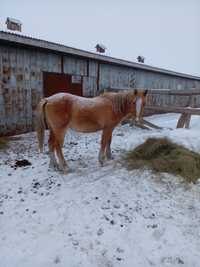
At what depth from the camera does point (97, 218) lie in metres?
2.35

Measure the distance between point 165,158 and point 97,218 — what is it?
72.1 inches

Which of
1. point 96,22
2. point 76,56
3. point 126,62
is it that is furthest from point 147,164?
point 96,22

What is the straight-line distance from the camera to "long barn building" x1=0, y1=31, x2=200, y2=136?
5895 millimetres

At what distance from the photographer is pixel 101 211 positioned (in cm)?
246

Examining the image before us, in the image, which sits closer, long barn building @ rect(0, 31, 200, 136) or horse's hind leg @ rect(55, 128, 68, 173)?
horse's hind leg @ rect(55, 128, 68, 173)

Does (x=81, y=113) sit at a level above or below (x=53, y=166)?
above

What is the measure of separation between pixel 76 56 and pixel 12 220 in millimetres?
6475

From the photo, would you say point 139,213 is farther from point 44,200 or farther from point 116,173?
point 44,200

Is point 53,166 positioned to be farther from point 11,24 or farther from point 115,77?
point 115,77

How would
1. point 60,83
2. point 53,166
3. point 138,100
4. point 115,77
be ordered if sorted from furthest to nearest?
point 115,77, point 60,83, point 53,166, point 138,100

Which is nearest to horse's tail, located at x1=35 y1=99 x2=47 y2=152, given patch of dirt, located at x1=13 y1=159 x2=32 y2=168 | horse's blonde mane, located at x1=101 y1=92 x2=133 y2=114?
patch of dirt, located at x1=13 y1=159 x2=32 y2=168

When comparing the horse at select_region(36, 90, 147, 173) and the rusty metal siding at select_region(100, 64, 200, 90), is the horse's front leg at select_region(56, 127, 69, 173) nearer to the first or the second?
the horse at select_region(36, 90, 147, 173)

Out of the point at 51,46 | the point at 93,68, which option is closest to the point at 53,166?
the point at 51,46

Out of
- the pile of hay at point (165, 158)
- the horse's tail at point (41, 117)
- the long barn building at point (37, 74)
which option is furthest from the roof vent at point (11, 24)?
the pile of hay at point (165, 158)
